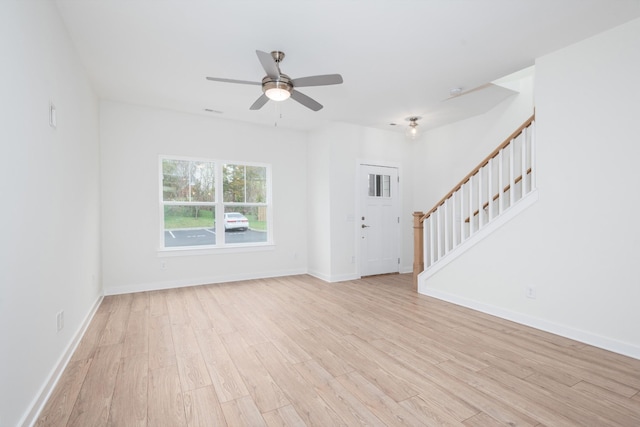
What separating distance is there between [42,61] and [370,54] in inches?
106

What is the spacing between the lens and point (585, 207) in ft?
9.20

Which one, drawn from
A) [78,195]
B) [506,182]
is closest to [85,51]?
[78,195]

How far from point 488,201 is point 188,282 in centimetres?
480

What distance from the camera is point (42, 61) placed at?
82.1 inches

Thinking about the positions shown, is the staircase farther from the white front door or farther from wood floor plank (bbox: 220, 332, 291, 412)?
wood floor plank (bbox: 220, 332, 291, 412)

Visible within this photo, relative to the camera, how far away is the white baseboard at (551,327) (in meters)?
2.55

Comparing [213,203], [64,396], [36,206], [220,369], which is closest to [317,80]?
[36,206]

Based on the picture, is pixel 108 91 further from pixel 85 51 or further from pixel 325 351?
pixel 325 351

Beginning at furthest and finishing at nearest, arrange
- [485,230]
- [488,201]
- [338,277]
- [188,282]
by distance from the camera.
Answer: [338,277] < [188,282] < [488,201] < [485,230]

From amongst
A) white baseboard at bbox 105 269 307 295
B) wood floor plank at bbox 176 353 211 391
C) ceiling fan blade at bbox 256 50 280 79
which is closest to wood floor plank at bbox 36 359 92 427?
wood floor plank at bbox 176 353 211 391

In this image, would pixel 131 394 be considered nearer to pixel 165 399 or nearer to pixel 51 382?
pixel 165 399

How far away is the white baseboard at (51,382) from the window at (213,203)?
2.03m

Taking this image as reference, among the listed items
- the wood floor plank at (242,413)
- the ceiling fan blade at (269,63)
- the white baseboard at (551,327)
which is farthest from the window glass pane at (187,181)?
the white baseboard at (551,327)

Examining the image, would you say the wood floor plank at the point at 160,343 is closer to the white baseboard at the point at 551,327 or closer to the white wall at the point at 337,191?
the white wall at the point at 337,191
